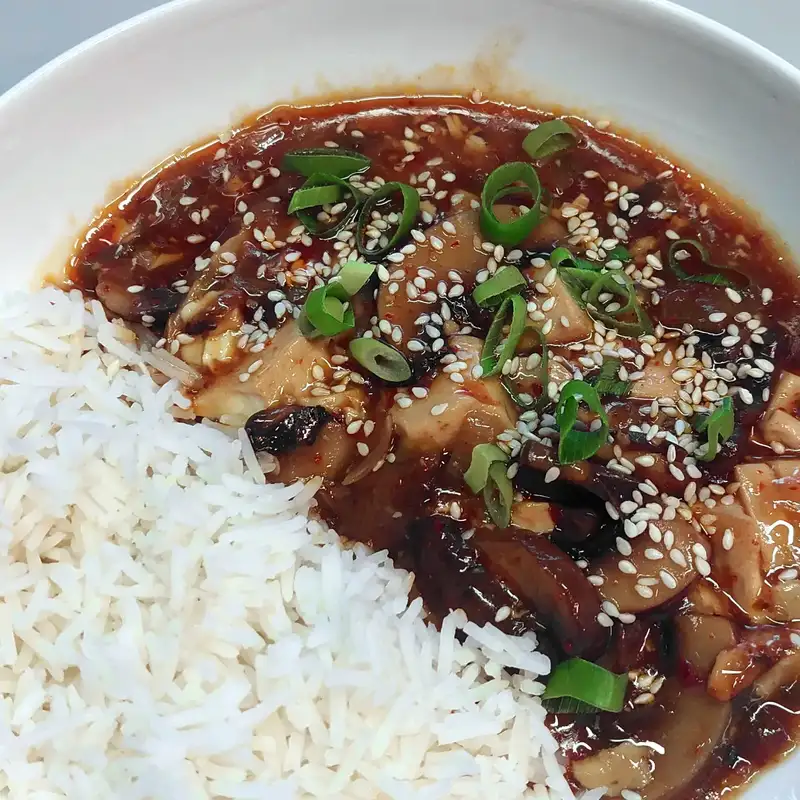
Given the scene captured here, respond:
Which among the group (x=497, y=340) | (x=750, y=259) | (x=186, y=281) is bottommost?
(x=186, y=281)

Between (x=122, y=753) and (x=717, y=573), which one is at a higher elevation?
(x=717, y=573)

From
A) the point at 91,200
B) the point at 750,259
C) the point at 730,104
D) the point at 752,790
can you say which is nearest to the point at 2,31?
the point at 91,200

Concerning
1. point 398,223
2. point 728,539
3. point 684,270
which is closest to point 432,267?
point 398,223

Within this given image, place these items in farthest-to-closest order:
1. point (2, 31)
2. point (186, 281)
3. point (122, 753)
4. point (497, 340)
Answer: point (2, 31) < point (186, 281) < point (497, 340) < point (122, 753)

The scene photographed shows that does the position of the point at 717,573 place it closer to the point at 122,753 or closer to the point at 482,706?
the point at 482,706

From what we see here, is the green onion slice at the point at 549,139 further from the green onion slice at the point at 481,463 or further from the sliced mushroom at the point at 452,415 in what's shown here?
the green onion slice at the point at 481,463

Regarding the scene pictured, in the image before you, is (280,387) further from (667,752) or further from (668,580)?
(667,752)

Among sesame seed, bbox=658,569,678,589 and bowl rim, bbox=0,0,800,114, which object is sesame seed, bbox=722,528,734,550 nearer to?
sesame seed, bbox=658,569,678,589
